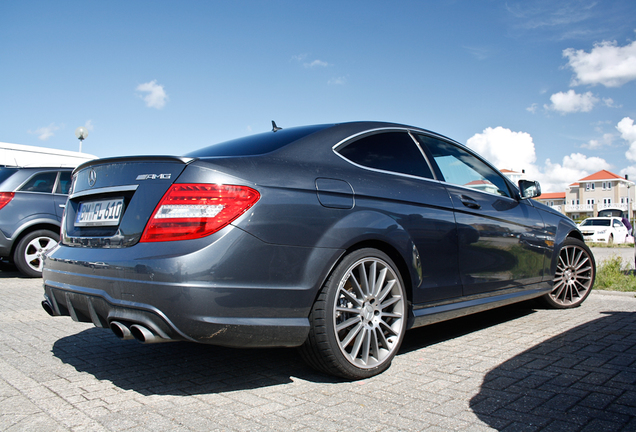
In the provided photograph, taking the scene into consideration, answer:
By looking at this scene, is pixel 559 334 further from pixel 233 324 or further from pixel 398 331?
pixel 233 324

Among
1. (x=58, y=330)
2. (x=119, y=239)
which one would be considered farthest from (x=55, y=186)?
(x=119, y=239)

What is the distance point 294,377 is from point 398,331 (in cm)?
71

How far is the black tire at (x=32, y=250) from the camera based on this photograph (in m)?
7.63

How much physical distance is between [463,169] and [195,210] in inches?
100

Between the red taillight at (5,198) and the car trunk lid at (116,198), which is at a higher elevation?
the red taillight at (5,198)

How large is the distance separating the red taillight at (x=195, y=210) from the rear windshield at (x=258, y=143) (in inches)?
18.2

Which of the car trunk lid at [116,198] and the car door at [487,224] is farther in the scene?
the car door at [487,224]

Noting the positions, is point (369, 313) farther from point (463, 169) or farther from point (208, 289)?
point (463, 169)

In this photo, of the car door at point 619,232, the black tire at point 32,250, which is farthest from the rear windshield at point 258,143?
the car door at point 619,232

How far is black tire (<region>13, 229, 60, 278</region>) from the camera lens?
763cm

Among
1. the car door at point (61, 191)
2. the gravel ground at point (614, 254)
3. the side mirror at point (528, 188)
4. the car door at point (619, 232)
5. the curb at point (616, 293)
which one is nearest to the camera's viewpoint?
the side mirror at point (528, 188)

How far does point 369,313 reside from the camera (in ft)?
9.84

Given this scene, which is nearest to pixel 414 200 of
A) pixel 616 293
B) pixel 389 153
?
pixel 389 153

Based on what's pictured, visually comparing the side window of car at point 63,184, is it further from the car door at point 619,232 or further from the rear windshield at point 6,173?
the car door at point 619,232
